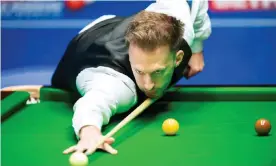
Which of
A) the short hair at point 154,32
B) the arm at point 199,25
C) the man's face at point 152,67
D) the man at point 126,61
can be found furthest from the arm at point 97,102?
the arm at point 199,25

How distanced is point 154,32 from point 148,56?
0.11 metres

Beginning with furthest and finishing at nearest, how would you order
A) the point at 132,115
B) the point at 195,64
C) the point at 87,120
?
the point at 195,64
the point at 132,115
the point at 87,120

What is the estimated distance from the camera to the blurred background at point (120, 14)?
530cm

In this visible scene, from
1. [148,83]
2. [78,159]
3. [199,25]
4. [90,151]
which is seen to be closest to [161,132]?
[148,83]

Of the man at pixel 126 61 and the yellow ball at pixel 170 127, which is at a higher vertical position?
the man at pixel 126 61

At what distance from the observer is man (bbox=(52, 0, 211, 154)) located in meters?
2.84

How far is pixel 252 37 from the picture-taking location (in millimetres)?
5391

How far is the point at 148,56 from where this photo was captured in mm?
2910

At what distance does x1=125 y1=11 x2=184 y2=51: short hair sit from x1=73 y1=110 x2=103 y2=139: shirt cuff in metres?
0.39

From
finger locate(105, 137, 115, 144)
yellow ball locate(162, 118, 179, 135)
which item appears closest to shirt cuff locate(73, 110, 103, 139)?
finger locate(105, 137, 115, 144)

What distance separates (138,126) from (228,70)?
2.41 m

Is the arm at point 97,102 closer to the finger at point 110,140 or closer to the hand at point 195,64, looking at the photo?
the finger at point 110,140

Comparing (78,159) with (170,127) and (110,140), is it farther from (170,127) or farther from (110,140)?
(170,127)

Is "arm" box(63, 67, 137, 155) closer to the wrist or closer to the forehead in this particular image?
the wrist
